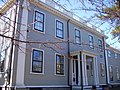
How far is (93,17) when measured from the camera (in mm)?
4898

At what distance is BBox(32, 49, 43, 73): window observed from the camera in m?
12.3

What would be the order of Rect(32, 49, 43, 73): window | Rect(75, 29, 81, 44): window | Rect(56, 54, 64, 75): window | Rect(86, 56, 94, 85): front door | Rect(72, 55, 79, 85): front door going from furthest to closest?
Rect(86, 56, 94, 85): front door → Rect(75, 29, 81, 44): window → Rect(72, 55, 79, 85): front door → Rect(56, 54, 64, 75): window → Rect(32, 49, 43, 73): window

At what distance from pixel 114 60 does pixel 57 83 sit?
15.1m

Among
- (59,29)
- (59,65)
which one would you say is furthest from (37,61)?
(59,29)

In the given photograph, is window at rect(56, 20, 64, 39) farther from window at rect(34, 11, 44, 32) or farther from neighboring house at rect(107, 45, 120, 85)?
neighboring house at rect(107, 45, 120, 85)

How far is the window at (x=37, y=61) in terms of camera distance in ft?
40.5

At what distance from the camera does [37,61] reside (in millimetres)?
12641

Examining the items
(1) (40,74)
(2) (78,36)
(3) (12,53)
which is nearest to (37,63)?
(1) (40,74)

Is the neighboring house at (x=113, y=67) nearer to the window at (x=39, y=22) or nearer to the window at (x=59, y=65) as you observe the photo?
the window at (x=59, y=65)

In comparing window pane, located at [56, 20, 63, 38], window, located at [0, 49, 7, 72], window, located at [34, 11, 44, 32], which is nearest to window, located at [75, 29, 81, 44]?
window pane, located at [56, 20, 63, 38]

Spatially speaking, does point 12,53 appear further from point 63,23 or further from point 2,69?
point 63,23

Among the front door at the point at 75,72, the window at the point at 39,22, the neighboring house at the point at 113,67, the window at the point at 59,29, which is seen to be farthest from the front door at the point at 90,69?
the window at the point at 39,22

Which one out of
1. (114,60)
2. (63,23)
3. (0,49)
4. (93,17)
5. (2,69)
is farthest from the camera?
(114,60)

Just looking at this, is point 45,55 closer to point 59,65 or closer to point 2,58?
point 59,65
